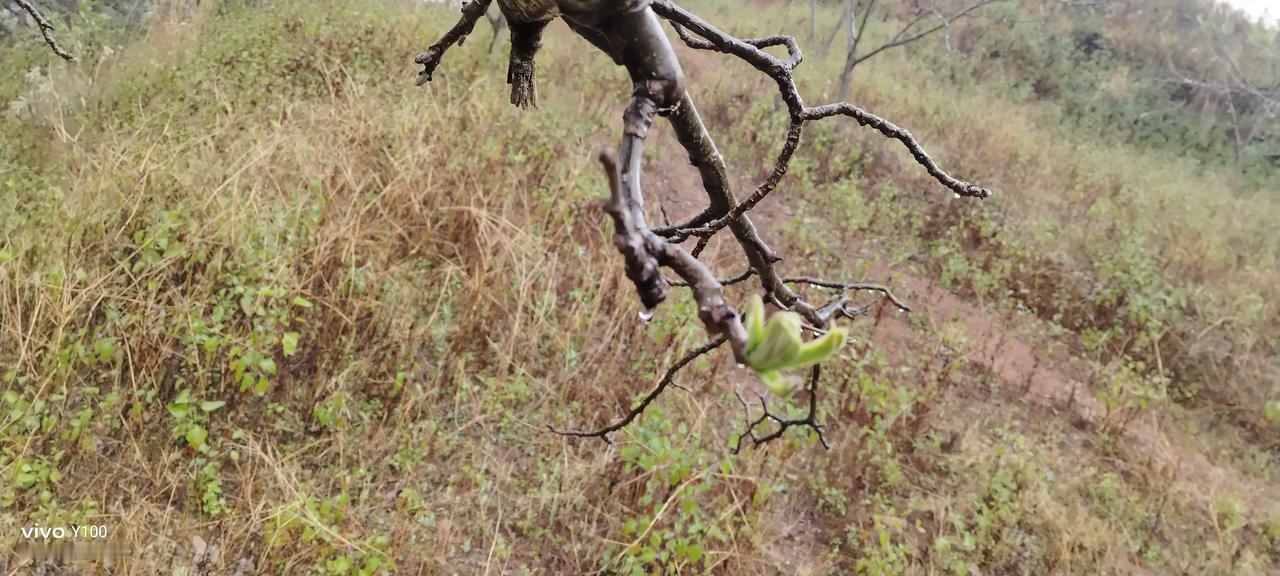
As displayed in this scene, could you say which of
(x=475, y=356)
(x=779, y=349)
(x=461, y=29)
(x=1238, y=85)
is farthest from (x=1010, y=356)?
(x=1238, y=85)

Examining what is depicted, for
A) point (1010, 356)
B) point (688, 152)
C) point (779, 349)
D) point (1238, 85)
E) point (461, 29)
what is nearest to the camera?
point (779, 349)

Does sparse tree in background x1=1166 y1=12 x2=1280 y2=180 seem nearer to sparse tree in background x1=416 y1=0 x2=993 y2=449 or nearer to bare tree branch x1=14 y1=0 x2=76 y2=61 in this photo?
sparse tree in background x1=416 y1=0 x2=993 y2=449

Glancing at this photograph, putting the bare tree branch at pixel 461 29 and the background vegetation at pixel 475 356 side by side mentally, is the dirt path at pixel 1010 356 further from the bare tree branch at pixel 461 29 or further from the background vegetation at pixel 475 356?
the bare tree branch at pixel 461 29

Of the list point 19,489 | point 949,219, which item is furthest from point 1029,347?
point 19,489

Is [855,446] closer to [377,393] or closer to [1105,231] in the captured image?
[377,393]

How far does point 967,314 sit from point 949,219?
3.95 feet

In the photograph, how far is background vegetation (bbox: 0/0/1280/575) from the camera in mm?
2359

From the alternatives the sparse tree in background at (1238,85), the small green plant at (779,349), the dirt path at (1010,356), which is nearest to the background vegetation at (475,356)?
the dirt path at (1010,356)

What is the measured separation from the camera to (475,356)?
A: 3.13 metres

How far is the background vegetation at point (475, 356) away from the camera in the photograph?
236 cm

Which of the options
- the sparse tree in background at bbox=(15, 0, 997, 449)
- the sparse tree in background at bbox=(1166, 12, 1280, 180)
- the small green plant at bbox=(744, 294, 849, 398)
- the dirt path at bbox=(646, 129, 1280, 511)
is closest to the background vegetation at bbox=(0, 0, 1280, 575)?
the dirt path at bbox=(646, 129, 1280, 511)

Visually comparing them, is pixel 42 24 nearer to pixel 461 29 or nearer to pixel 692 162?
pixel 461 29

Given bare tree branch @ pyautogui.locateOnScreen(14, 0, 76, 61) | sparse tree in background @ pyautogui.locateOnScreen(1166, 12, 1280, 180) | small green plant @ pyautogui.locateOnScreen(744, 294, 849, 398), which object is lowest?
sparse tree in background @ pyautogui.locateOnScreen(1166, 12, 1280, 180)

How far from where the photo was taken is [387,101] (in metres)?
4.14
